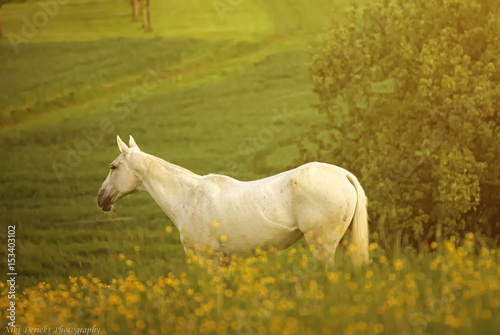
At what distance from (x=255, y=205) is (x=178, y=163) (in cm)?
2253

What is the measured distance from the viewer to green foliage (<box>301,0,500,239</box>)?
16438 mm

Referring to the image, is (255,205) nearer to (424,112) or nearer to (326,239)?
(326,239)

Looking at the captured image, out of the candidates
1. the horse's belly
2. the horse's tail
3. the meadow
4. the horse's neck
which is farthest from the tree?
the horse's tail

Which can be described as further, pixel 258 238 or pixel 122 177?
pixel 122 177

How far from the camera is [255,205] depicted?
11.1 metres

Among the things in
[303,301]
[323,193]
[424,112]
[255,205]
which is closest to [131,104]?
[424,112]

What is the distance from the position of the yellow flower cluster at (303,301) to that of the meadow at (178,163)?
2cm

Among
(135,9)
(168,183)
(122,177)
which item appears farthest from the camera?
(135,9)

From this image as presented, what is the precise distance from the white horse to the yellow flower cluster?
29.8 inches

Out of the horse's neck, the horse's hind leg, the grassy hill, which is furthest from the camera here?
the grassy hill

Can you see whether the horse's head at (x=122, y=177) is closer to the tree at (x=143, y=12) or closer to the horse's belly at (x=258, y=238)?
the horse's belly at (x=258, y=238)

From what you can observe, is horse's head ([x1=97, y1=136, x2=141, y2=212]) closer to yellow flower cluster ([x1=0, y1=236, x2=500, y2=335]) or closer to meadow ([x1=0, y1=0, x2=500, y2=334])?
meadow ([x1=0, y1=0, x2=500, y2=334])

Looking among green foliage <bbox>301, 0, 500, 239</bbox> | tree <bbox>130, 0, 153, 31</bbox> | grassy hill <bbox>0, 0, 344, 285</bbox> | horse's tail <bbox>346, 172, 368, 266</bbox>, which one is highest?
horse's tail <bbox>346, 172, 368, 266</bbox>

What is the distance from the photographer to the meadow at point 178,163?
25.8 ft
